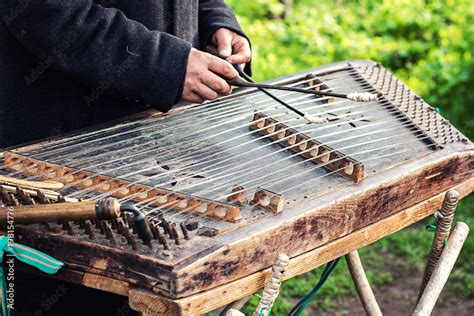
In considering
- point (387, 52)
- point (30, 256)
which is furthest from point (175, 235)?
point (387, 52)

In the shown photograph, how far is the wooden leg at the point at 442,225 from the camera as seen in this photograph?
2520 millimetres

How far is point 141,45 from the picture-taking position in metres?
2.35

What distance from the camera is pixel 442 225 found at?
102 inches

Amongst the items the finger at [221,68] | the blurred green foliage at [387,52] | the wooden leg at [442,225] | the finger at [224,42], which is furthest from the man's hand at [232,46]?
the blurred green foliage at [387,52]

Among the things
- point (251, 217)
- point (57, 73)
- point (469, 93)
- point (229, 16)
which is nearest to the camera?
point (251, 217)

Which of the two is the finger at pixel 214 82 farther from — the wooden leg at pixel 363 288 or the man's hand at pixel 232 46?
the wooden leg at pixel 363 288

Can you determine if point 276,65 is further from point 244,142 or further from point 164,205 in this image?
point 164,205

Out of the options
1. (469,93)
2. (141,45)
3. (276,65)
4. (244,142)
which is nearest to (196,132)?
(244,142)

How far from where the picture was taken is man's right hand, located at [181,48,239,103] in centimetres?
234

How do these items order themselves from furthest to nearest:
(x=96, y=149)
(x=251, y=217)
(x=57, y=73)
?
(x=57, y=73), (x=96, y=149), (x=251, y=217)

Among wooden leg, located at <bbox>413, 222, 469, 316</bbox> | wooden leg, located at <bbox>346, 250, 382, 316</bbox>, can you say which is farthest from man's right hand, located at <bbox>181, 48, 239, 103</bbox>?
wooden leg, located at <bbox>346, 250, 382, 316</bbox>

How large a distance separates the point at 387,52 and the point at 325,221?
19.1 ft

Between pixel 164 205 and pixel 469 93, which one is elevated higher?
pixel 164 205

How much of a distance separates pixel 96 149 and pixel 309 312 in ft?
6.94
